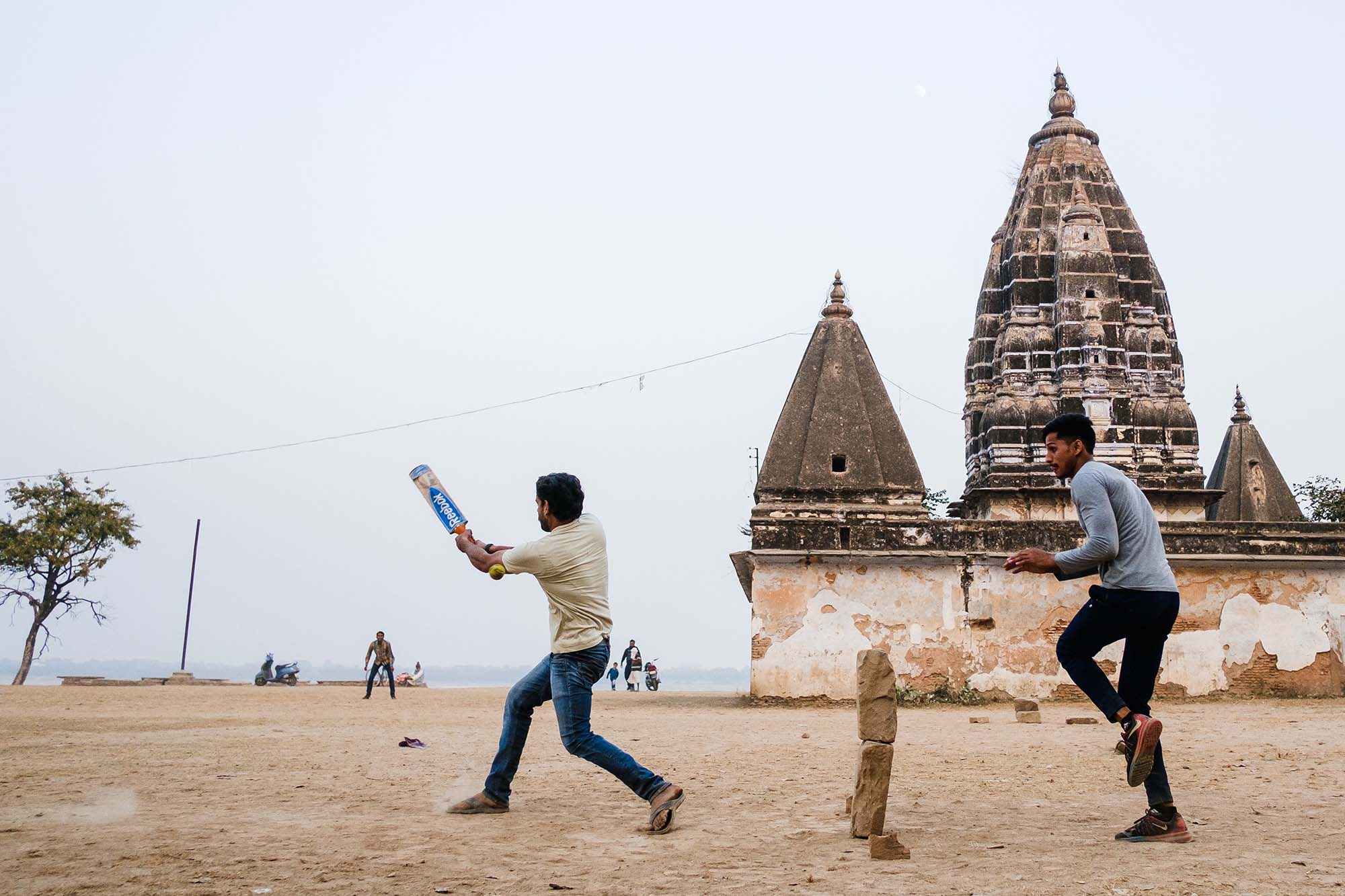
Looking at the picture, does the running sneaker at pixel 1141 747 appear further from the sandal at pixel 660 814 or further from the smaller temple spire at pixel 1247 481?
the smaller temple spire at pixel 1247 481

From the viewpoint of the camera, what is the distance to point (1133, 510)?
236 inches

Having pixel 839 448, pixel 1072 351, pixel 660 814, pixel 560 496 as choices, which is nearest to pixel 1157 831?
pixel 660 814

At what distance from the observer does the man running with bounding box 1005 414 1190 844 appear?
574 centimetres

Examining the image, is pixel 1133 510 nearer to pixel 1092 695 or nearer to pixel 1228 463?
pixel 1092 695

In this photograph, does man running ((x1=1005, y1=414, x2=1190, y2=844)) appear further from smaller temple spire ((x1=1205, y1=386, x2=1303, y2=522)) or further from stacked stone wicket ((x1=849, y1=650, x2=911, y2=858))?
smaller temple spire ((x1=1205, y1=386, x2=1303, y2=522))

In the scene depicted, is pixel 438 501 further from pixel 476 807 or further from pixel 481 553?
pixel 476 807

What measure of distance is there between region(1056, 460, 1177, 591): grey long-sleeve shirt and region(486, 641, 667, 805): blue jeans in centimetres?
224

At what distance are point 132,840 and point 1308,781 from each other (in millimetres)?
6889

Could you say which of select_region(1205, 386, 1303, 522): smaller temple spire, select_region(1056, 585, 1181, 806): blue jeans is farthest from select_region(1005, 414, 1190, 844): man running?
select_region(1205, 386, 1303, 522): smaller temple spire

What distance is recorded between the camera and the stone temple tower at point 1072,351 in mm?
25281

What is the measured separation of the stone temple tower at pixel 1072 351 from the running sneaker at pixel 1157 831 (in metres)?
19.6

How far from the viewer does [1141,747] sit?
5539mm

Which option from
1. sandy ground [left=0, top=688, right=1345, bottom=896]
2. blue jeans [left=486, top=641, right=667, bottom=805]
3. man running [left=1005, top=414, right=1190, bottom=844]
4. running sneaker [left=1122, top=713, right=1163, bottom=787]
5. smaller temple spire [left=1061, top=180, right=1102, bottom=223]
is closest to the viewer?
sandy ground [left=0, top=688, right=1345, bottom=896]

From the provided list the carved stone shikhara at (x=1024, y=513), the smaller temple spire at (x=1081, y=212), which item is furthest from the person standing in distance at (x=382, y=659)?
the smaller temple spire at (x=1081, y=212)
